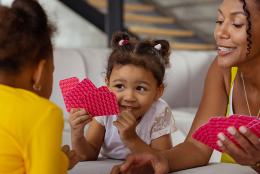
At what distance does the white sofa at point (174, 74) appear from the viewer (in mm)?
2896

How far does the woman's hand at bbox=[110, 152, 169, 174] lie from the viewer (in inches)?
60.2

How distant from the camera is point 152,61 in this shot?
1.89 metres

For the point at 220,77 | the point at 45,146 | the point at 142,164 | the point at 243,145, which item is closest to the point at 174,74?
the point at 220,77

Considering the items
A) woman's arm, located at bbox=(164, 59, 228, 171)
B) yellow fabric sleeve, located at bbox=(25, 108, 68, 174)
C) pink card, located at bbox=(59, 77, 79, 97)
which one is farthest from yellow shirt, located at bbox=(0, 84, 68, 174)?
woman's arm, located at bbox=(164, 59, 228, 171)

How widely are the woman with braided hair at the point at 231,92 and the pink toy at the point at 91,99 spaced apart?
18cm

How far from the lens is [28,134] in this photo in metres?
1.18

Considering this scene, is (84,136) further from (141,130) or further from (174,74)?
(174,74)

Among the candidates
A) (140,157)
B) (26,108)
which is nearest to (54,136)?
(26,108)

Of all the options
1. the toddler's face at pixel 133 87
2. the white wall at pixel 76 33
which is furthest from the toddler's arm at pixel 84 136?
the white wall at pixel 76 33

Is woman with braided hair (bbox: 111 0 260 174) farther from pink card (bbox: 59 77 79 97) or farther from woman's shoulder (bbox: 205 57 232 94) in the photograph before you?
pink card (bbox: 59 77 79 97)

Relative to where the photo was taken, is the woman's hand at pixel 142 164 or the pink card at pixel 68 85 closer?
the woman's hand at pixel 142 164

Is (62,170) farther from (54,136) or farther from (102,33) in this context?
(102,33)

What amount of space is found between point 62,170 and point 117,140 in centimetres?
66

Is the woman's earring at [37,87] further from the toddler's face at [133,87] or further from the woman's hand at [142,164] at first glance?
the toddler's face at [133,87]
